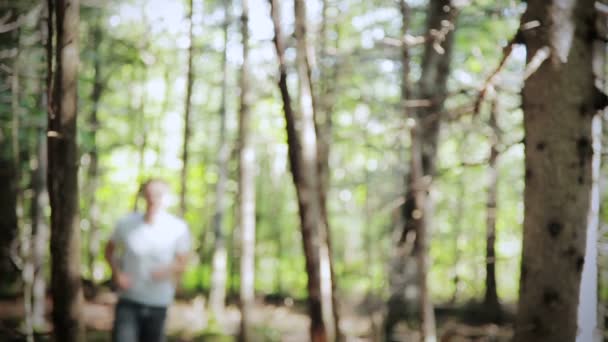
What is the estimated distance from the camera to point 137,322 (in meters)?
4.11

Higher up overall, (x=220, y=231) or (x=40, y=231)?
(x=40, y=231)

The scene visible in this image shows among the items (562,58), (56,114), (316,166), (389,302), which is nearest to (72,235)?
(56,114)

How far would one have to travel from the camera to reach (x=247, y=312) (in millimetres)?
8445

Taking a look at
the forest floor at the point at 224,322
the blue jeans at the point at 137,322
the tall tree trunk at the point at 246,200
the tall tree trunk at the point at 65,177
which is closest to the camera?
the tall tree trunk at the point at 65,177

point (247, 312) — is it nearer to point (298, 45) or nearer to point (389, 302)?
point (389, 302)

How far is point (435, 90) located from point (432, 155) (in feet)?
3.43

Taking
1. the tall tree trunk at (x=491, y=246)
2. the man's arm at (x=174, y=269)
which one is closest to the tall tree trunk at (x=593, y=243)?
the man's arm at (x=174, y=269)

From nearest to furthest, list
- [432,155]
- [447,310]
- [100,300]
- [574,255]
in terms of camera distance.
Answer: [574,255]
[432,155]
[447,310]
[100,300]

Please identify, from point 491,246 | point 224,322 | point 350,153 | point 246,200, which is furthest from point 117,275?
point 350,153

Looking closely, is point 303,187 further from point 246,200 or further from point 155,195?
point 246,200

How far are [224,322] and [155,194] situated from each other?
8380mm

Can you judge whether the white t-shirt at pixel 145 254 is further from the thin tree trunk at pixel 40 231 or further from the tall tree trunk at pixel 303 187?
the thin tree trunk at pixel 40 231

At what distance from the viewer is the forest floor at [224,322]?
9258 mm

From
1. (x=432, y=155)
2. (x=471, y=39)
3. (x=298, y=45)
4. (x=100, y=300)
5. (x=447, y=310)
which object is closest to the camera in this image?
(x=298, y=45)
